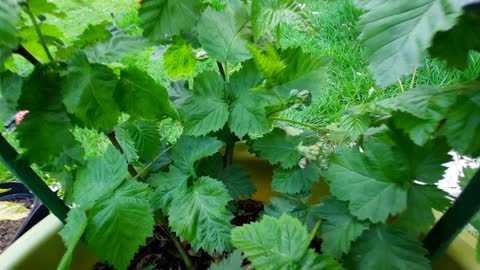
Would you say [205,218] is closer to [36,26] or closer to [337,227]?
[337,227]

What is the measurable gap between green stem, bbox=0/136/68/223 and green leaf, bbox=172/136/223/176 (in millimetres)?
132

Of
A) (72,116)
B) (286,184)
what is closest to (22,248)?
(72,116)

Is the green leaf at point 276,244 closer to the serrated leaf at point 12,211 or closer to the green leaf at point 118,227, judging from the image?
the green leaf at point 118,227

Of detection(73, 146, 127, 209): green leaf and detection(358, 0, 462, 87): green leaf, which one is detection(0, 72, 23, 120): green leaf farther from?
detection(358, 0, 462, 87): green leaf

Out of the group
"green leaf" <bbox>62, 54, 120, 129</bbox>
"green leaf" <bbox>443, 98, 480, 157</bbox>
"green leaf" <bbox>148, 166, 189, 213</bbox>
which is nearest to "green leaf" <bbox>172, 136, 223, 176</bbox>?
"green leaf" <bbox>148, 166, 189, 213</bbox>

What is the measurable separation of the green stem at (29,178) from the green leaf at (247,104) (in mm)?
200

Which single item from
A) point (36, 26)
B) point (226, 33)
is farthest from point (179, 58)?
point (36, 26)

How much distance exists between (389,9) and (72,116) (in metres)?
0.27

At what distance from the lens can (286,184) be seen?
0.48 meters

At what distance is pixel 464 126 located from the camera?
0.35 m

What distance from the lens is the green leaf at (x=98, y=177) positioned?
1.50ft

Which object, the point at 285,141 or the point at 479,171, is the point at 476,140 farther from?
the point at 285,141

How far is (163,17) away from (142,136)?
6.4 inches

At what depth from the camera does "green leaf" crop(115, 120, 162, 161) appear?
1.67ft
